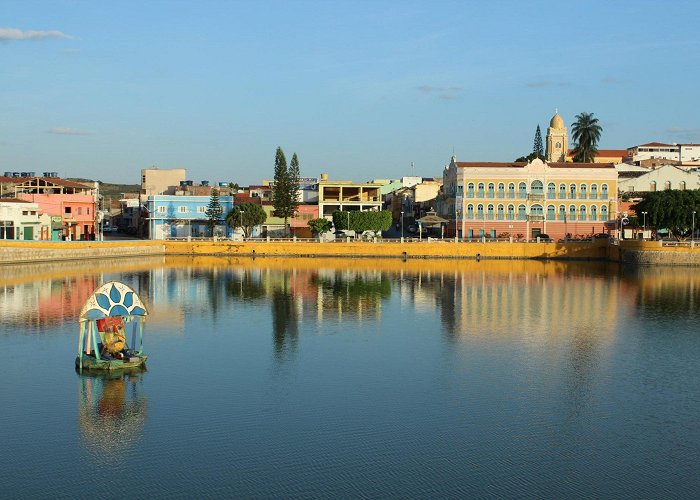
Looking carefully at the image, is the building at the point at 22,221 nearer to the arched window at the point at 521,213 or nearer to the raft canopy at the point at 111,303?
the arched window at the point at 521,213

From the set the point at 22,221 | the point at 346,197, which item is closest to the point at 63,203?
the point at 22,221

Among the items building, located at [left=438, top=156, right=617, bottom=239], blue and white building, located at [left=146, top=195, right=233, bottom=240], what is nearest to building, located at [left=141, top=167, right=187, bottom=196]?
blue and white building, located at [left=146, top=195, right=233, bottom=240]

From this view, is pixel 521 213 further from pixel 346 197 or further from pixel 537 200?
pixel 346 197

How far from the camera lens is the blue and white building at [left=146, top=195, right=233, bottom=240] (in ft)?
265

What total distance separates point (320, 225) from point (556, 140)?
37.1m

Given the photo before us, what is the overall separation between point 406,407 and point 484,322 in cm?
1473

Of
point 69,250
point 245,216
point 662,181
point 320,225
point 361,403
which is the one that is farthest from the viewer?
point 662,181

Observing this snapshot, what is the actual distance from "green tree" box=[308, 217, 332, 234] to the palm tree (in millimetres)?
29432

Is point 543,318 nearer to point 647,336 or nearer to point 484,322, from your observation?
point 484,322

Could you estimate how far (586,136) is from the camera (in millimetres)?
87062

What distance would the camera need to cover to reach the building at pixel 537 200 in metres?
72.0

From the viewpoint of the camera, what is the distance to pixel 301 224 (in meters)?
82.9

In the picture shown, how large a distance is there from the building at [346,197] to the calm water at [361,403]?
44.9 metres

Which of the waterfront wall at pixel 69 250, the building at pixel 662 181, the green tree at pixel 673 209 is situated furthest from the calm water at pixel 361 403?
the building at pixel 662 181
